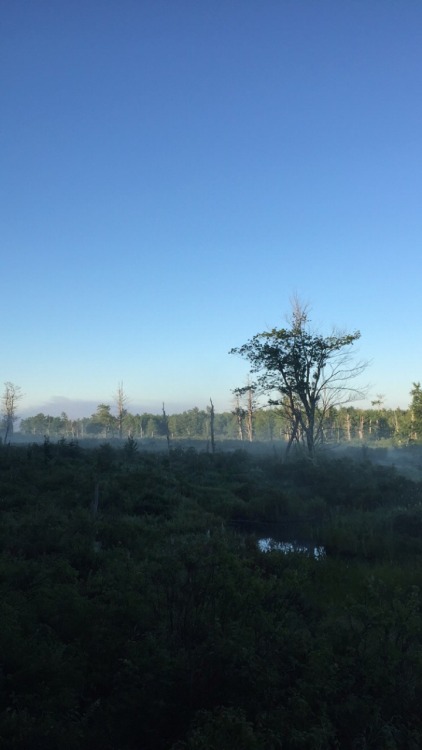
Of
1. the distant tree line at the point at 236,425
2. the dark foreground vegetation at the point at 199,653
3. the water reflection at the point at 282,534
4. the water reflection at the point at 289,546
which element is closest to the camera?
the dark foreground vegetation at the point at 199,653

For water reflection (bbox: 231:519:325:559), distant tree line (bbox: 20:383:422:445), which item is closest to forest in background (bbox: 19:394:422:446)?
distant tree line (bbox: 20:383:422:445)

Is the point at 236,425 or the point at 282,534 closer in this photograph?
the point at 282,534

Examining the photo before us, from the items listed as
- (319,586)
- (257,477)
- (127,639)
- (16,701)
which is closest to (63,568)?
(127,639)

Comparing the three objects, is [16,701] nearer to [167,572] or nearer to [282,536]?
[167,572]

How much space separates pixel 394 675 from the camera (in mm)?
4965

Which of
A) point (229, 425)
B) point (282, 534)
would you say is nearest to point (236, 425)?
point (229, 425)

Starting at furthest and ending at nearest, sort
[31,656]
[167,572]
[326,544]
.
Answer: [326,544], [167,572], [31,656]

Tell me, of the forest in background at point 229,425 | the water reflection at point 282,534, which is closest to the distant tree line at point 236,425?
the forest in background at point 229,425

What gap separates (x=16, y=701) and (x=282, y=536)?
38.4 feet

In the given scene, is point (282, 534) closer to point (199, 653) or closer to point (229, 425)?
point (199, 653)

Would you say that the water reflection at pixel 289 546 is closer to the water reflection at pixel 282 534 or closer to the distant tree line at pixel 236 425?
the water reflection at pixel 282 534

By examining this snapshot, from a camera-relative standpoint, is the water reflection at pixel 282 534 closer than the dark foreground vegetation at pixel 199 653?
No

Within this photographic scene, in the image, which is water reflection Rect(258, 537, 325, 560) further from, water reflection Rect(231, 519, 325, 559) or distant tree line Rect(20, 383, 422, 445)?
distant tree line Rect(20, 383, 422, 445)

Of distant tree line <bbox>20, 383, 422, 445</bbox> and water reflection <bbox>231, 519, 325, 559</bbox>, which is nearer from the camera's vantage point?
water reflection <bbox>231, 519, 325, 559</bbox>
